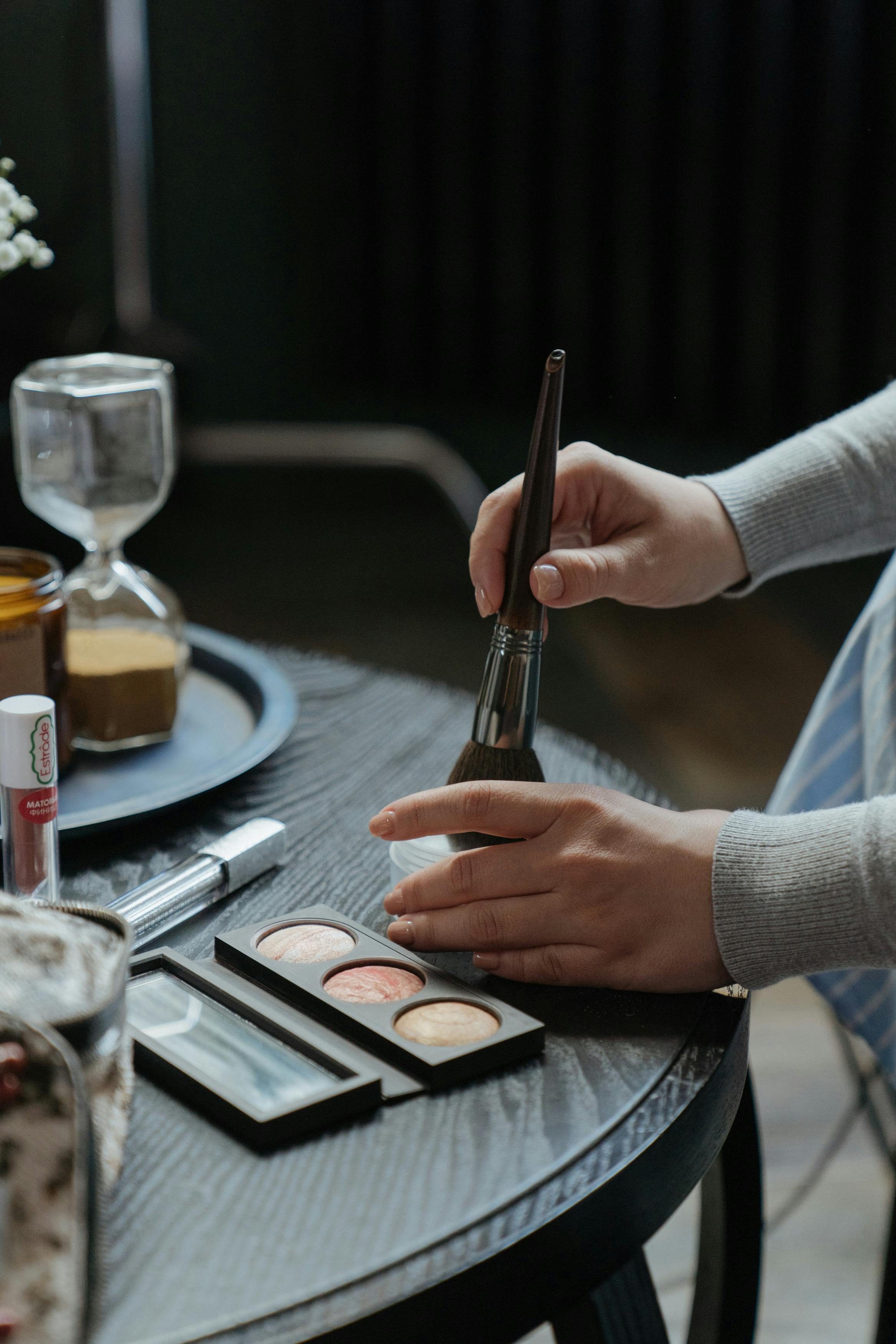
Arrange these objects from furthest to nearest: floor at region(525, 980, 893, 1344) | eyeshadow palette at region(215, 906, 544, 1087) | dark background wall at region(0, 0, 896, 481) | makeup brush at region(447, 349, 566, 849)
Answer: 1. dark background wall at region(0, 0, 896, 481)
2. floor at region(525, 980, 893, 1344)
3. makeup brush at region(447, 349, 566, 849)
4. eyeshadow palette at region(215, 906, 544, 1087)

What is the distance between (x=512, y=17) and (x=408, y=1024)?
2022 mm

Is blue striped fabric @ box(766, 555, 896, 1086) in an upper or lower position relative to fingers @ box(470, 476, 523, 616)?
lower

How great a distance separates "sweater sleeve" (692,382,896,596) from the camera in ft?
2.24

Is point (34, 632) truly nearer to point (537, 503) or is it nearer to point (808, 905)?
point (537, 503)

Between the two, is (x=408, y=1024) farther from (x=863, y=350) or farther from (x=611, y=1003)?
(x=863, y=350)

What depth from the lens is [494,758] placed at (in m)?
0.52

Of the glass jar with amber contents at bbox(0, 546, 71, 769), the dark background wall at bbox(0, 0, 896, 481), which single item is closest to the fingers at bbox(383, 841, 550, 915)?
the glass jar with amber contents at bbox(0, 546, 71, 769)

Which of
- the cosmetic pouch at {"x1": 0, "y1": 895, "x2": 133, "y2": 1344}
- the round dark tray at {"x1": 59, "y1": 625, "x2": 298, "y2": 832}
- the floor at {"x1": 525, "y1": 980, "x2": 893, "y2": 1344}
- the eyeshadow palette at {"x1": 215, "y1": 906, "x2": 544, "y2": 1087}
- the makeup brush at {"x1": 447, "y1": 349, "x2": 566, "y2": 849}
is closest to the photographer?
the cosmetic pouch at {"x1": 0, "y1": 895, "x2": 133, "y2": 1344}

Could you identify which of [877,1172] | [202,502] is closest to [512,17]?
[202,502]

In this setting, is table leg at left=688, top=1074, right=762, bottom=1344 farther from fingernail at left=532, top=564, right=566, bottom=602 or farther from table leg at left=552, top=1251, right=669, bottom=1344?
fingernail at left=532, top=564, right=566, bottom=602

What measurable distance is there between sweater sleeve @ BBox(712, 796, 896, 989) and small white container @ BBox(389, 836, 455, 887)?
11 cm

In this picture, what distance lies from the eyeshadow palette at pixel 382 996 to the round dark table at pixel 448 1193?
1 cm

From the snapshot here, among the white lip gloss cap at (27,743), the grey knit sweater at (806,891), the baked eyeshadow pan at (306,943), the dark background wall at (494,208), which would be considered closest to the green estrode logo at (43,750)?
the white lip gloss cap at (27,743)

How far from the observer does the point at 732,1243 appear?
66 cm
